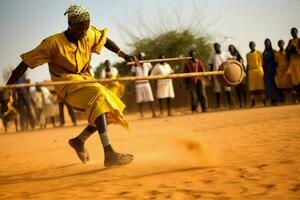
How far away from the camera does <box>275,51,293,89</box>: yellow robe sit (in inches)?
507

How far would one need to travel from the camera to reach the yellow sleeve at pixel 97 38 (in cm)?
496

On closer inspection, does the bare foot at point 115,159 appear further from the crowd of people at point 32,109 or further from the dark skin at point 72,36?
the crowd of people at point 32,109

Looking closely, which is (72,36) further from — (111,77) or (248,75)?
(248,75)

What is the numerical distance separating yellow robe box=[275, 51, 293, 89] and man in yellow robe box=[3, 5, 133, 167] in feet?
30.0

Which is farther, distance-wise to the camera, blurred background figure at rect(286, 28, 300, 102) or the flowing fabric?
the flowing fabric

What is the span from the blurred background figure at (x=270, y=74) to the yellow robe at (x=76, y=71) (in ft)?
29.2

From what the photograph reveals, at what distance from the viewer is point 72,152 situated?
6.94m

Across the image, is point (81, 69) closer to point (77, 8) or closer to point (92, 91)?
point (92, 91)

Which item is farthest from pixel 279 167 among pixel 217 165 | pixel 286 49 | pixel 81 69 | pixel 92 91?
pixel 286 49

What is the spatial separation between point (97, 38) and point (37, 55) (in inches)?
29.5

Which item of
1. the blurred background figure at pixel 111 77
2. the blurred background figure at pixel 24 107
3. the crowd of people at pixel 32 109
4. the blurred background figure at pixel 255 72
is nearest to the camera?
the blurred background figure at pixel 111 77

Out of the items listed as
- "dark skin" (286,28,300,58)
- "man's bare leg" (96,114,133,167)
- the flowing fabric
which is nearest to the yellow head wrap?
"man's bare leg" (96,114,133,167)

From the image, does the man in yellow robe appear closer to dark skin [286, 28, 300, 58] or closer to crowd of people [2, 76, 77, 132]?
dark skin [286, 28, 300, 58]

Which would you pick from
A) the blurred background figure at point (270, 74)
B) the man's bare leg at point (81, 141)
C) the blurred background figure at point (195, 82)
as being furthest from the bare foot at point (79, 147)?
the blurred background figure at point (270, 74)
